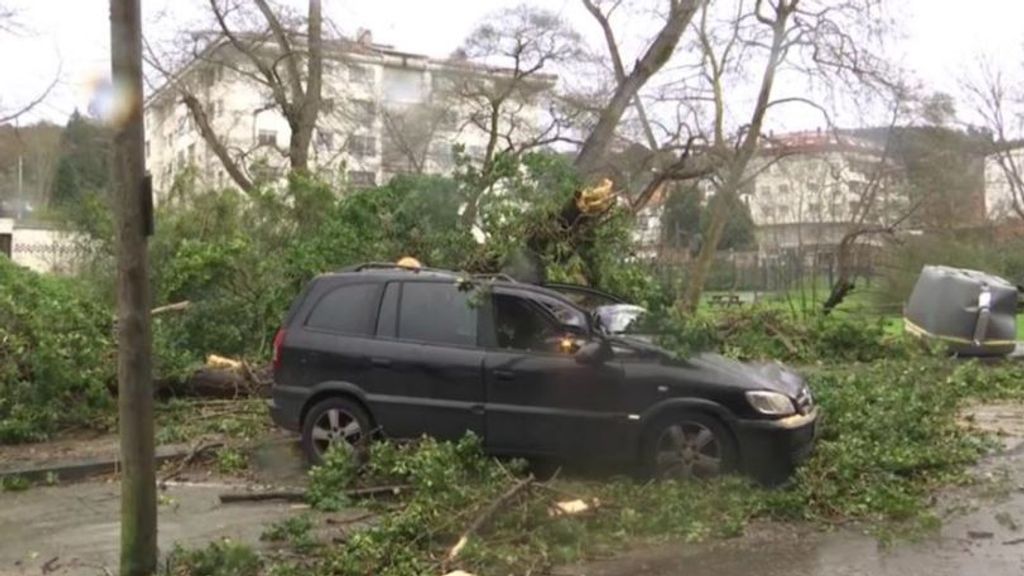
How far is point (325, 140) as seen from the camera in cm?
2961

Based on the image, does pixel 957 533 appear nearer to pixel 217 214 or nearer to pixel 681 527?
pixel 681 527

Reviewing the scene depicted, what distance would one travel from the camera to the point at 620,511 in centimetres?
662

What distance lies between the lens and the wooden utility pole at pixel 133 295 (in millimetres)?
5031

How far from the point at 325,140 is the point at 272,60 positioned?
14.8 ft


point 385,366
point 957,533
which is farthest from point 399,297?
point 957,533

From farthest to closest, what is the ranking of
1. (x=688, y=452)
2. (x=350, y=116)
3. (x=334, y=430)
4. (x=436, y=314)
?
(x=350, y=116)
(x=334, y=430)
(x=436, y=314)
(x=688, y=452)

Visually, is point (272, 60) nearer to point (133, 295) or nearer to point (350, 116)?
point (350, 116)

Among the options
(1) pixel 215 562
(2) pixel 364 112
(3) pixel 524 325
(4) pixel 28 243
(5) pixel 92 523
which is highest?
(2) pixel 364 112

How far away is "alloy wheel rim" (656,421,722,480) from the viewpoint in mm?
7266

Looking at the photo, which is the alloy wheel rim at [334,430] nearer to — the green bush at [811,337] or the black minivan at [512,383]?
the black minivan at [512,383]

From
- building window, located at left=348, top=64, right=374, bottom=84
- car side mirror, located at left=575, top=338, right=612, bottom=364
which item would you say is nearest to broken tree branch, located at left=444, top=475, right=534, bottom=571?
car side mirror, located at left=575, top=338, right=612, bottom=364

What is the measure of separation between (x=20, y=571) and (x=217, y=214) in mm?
12449

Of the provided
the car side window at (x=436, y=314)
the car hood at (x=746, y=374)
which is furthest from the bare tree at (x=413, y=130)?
the car hood at (x=746, y=374)

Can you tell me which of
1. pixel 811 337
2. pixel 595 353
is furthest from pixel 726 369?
pixel 811 337
